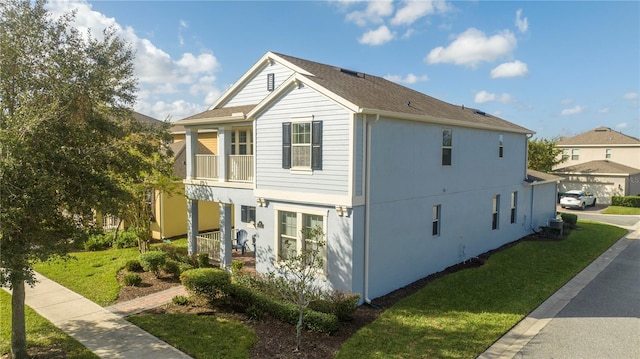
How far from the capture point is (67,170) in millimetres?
7520

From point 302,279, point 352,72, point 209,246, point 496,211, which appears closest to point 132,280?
point 209,246

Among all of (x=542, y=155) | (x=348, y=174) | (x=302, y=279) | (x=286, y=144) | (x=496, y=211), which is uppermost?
(x=542, y=155)

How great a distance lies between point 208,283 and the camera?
424 inches

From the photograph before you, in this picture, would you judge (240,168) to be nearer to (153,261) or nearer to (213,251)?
(213,251)

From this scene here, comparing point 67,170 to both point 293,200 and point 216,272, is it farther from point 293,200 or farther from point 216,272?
point 293,200

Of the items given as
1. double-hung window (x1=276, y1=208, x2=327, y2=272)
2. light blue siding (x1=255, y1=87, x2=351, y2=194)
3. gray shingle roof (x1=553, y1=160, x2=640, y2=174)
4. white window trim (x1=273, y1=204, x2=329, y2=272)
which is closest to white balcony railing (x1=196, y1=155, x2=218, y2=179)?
light blue siding (x1=255, y1=87, x2=351, y2=194)

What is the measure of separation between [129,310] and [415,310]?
26.6 ft

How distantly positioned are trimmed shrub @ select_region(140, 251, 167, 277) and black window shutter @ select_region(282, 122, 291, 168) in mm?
5896

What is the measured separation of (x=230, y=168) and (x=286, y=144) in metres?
3.77

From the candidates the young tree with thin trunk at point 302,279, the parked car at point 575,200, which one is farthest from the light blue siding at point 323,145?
the parked car at point 575,200

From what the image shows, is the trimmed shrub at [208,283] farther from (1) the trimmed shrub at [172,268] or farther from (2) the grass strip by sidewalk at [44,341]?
(1) the trimmed shrub at [172,268]

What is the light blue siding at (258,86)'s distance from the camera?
15.4 meters

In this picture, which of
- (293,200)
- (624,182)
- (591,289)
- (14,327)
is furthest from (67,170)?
(624,182)

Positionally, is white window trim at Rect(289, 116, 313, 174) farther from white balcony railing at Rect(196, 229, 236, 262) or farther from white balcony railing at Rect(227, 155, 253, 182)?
white balcony railing at Rect(196, 229, 236, 262)
